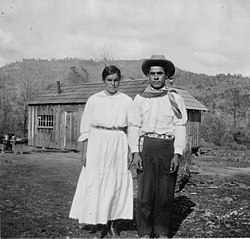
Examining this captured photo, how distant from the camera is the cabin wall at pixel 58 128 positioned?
17.2 metres

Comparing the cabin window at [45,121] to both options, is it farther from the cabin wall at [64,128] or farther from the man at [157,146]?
the man at [157,146]

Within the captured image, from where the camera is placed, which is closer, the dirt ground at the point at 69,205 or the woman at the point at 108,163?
the woman at the point at 108,163

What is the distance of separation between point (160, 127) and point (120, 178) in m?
0.84

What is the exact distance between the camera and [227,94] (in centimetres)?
3662

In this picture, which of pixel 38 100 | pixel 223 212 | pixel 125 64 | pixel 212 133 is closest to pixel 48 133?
pixel 38 100

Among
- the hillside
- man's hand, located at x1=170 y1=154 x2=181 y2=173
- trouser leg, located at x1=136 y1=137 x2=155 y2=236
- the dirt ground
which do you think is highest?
the hillside

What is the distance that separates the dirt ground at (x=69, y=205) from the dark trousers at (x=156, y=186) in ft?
2.02

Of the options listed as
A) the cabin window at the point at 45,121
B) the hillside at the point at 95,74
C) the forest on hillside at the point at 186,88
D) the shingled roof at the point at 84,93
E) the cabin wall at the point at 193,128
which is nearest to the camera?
the shingled roof at the point at 84,93

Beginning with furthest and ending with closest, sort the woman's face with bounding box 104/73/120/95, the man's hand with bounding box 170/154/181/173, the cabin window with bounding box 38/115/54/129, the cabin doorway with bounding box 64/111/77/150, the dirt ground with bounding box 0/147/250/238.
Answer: the cabin window with bounding box 38/115/54/129 → the cabin doorway with bounding box 64/111/77/150 → the dirt ground with bounding box 0/147/250/238 → the woman's face with bounding box 104/73/120/95 → the man's hand with bounding box 170/154/181/173

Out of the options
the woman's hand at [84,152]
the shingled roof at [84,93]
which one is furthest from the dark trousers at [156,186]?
the shingled roof at [84,93]

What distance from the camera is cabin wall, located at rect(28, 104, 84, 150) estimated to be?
17219mm

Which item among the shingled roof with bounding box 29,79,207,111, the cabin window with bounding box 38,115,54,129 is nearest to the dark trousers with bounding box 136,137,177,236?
the shingled roof with bounding box 29,79,207,111

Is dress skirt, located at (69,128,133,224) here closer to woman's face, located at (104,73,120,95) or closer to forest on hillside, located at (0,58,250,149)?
woman's face, located at (104,73,120,95)

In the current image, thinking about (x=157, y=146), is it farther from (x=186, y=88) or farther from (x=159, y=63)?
(x=186, y=88)
